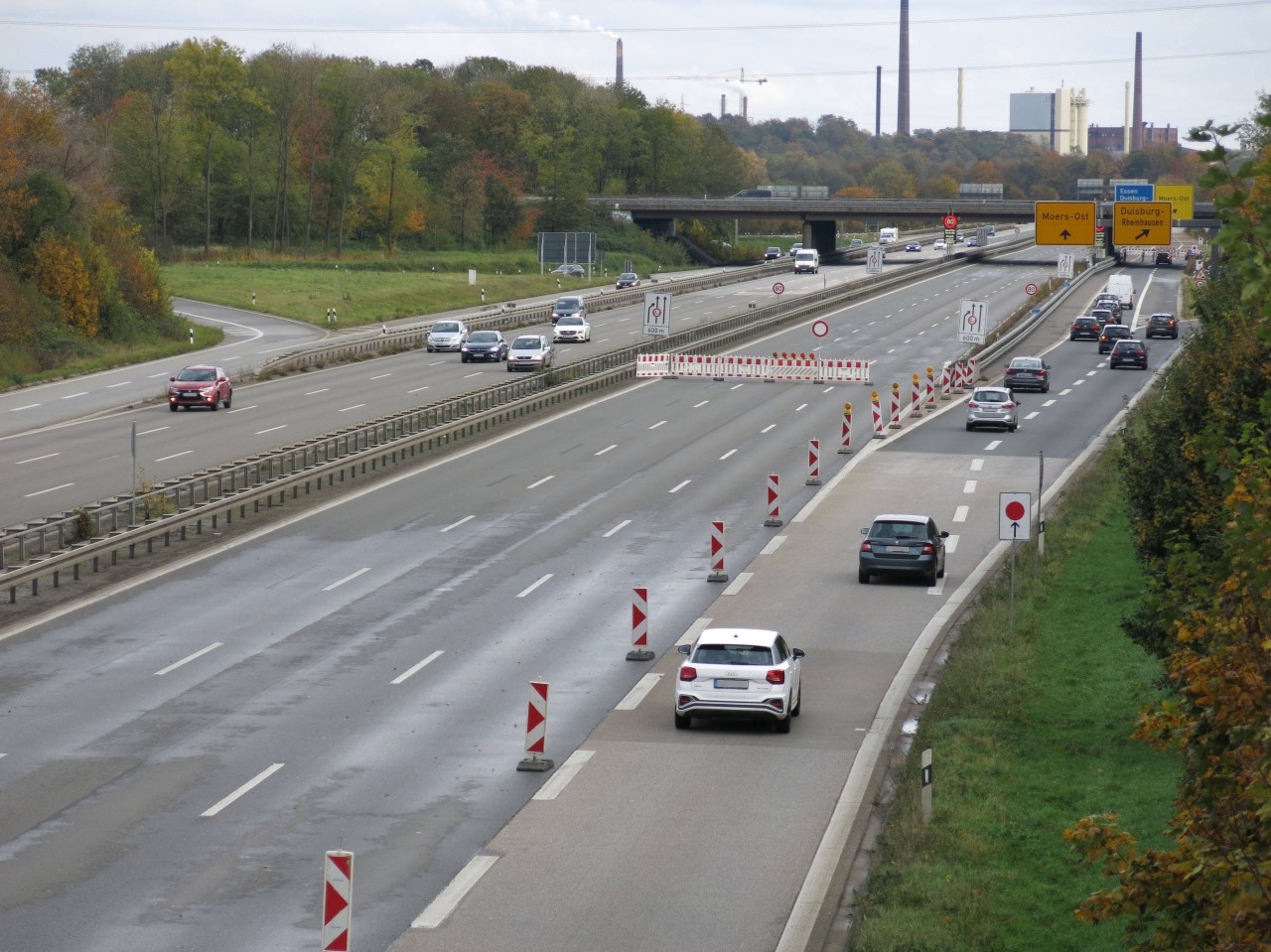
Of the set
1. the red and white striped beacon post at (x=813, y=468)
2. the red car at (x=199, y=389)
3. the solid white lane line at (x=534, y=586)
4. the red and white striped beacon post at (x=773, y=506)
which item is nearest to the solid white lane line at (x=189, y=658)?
the solid white lane line at (x=534, y=586)

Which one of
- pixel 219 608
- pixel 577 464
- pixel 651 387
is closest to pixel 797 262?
pixel 651 387

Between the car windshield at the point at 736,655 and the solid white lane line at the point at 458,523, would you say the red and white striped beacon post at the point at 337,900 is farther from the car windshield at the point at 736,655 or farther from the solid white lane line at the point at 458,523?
the solid white lane line at the point at 458,523

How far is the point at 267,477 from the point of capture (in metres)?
39.9

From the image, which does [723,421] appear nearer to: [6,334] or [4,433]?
[4,433]

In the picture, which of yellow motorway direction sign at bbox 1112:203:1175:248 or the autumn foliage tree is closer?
the autumn foliage tree

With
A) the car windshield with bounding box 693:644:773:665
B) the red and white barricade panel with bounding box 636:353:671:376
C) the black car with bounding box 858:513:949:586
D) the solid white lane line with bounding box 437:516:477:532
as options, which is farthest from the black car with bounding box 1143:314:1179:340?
the car windshield with bounding box 693:644:773:665

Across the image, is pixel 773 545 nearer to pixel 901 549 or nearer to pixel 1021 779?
pixel 901 549

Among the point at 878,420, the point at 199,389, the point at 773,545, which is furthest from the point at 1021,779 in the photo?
the point at 199,389

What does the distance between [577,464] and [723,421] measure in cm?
1082

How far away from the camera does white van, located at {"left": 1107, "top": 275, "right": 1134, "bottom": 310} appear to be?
103 m

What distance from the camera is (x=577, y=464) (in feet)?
152

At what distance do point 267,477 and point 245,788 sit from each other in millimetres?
21587

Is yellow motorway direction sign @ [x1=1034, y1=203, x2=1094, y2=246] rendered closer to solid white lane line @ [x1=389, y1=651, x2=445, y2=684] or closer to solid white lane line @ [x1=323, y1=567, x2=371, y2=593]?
solid white lane line @ [x1=323, y1=567, x2=371, y2=593]

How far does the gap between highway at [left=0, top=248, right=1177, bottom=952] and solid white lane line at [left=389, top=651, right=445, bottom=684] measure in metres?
0.05
